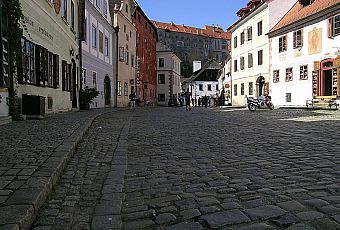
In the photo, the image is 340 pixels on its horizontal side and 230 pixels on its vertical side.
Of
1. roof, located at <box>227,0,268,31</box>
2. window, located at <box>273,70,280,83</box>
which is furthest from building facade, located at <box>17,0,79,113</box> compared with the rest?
roof, located at <box>227,0,268,31</box>

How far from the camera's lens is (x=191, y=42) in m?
125

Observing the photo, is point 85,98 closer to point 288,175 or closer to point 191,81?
point 288,175

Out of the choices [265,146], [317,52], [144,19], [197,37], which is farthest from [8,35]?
[197,37]

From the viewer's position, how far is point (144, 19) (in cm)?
5288

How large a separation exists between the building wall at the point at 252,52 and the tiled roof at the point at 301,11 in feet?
7.13

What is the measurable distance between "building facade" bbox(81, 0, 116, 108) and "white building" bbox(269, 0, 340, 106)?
1450 cm

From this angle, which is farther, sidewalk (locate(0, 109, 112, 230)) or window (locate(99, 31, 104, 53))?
window (locate(99, 31, 104, 53))

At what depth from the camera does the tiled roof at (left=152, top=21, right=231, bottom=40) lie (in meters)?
122

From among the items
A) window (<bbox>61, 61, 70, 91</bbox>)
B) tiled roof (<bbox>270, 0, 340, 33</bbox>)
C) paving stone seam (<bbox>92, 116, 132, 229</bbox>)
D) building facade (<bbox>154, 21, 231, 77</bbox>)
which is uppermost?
building facade (<bbox>154, 21, 231, 77</bbox>)

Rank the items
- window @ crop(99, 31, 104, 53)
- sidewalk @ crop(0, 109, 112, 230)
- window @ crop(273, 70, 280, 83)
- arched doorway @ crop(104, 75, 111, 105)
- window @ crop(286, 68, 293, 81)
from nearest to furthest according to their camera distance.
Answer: sidewalk @ crop(0, 109, 112, 230) → window @ crop(99, 31, 104, 53) → window @ crop(286, 68, 293, 81) → arched doorway @ crop(104, 75, 111, 105) → window @ crop(273, 70, 280, 83)

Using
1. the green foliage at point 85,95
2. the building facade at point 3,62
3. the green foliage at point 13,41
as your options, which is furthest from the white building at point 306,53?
the building facade at point 3,62

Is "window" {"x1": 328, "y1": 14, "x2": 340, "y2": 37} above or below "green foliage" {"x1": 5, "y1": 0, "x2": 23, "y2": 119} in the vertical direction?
above

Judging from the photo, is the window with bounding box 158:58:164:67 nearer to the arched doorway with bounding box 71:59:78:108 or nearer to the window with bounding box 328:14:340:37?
the window with bounding box 328:14:340:37

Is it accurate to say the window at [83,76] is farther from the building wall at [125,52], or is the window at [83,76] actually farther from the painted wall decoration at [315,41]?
the painted wall decoration at [315,41]
